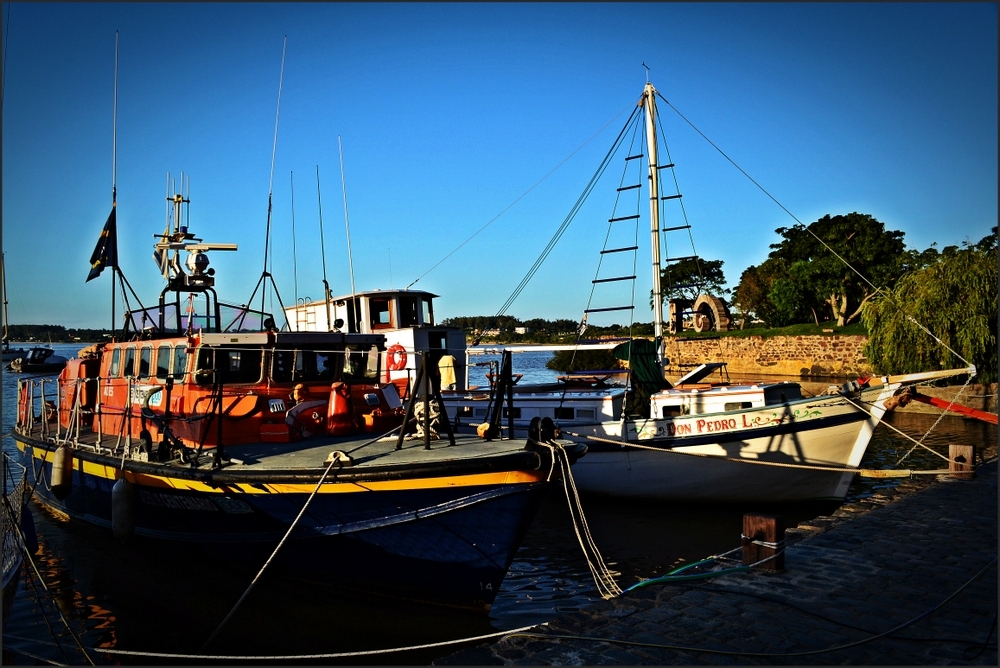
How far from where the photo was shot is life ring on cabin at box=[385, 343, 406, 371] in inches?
471

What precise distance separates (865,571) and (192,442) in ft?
31.0

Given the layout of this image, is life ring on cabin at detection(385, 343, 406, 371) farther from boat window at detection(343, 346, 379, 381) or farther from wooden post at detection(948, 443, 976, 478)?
wooden post at detection(948, 443, 976, 478)

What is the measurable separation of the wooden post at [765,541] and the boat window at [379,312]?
51.2ft

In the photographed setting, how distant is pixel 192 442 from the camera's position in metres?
10.8

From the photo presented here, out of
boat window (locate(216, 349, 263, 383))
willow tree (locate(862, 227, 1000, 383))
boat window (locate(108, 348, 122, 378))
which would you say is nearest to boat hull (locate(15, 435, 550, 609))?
boat window (locate(216, 349, 263, 383))

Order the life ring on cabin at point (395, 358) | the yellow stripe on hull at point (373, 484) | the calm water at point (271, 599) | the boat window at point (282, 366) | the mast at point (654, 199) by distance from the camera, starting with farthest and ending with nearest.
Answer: the mast at point (654, 199), the life ring on cabin at point (395, 358), the boat window at point (282, 366), the calm water at point (271, 599), the yellow stripe on hull at point (373, 484)

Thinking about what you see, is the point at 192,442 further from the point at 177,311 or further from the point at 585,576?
the point at 585,576

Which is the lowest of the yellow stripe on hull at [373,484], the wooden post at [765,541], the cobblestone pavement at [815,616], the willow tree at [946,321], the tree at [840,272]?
the cobblestone pavement at [815,616]

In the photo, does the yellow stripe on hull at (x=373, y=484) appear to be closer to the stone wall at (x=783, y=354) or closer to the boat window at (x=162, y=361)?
the boat window at (x=162, y=361)

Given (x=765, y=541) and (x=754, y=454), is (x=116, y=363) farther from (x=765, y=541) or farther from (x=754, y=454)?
(x=754, y=454)

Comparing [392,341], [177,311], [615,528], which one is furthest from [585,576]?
[392,341]

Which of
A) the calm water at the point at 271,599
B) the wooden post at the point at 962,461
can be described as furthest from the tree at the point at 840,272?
the calm water at the point at 271,599

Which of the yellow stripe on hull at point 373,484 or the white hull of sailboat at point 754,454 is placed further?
the white hull of sailboat at point 754,454

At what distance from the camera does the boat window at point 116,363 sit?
43.2 ft
